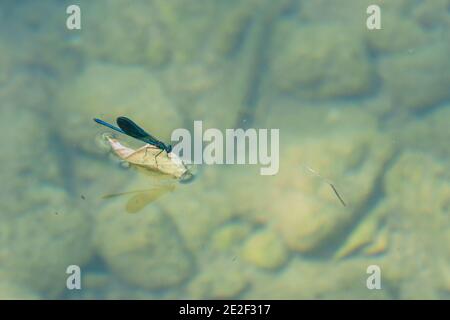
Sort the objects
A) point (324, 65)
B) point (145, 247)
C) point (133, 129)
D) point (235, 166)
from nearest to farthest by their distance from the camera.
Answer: point (133, 129) < point (145, 247) < point (235, 166) < point (324, 65)

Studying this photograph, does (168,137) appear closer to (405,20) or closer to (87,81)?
(87,81)

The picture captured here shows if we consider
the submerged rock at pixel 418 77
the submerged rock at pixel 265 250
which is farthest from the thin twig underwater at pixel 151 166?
the submerged rock at pixel 418 77

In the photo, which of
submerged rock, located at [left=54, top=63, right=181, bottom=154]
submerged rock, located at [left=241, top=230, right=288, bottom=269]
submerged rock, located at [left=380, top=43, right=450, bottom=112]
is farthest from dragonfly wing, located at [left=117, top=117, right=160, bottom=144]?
submerged rock, located at [left=380, top=43, right=450, bottom=112]

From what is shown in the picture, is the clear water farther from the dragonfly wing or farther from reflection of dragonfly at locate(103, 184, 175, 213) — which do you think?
the dragonfly wing

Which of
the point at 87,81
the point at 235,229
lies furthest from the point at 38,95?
the point at 235,229

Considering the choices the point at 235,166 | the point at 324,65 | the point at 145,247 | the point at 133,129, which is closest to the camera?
the point at 133,129

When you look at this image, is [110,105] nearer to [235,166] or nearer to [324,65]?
[235,166]

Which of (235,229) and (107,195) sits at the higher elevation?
(107,195)

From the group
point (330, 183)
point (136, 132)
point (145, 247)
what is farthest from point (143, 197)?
point (330, 183)

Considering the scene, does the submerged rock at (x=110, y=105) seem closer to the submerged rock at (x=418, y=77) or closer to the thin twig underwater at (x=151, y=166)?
the thin twig underwater at (x=151, y=166)
